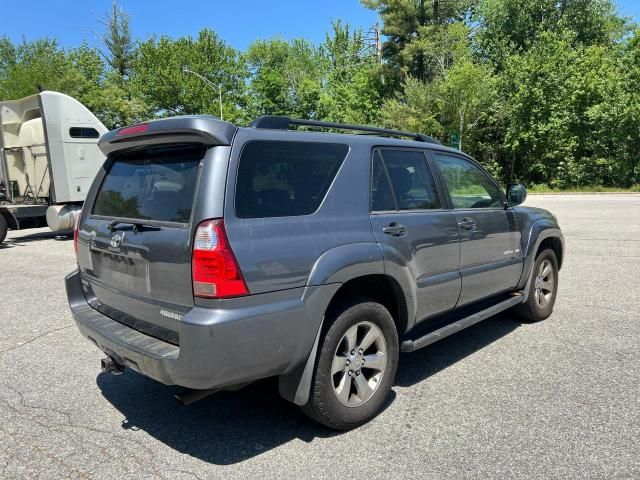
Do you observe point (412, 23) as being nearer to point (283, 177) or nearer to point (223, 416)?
point (283, 177)

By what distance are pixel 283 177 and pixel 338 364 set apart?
1.17m

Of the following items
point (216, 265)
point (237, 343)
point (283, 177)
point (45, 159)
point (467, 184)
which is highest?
point (45, 159)

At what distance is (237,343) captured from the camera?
252 cm

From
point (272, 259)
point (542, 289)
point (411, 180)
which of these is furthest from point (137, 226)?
point (542, 289)

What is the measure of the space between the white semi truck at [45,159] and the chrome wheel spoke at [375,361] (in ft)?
34.0

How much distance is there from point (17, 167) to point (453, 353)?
12670 millimetres

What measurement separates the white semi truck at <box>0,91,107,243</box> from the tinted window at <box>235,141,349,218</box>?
9.98 metres

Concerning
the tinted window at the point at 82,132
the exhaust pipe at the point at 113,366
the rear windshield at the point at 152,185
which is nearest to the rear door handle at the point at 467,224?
the rear windshield at the point at 152,185

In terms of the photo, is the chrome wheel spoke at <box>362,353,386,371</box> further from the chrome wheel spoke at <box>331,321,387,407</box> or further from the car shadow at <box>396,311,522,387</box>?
the car shadow at <box>396,311,522,387</box>

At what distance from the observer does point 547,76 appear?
106 ft

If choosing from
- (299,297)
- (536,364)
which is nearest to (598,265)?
(536,364)

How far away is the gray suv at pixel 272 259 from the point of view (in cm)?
257

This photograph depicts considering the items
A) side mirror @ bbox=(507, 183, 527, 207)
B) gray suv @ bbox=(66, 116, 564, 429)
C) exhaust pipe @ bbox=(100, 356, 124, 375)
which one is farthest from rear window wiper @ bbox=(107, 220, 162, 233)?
side mirror @ bbox=(507, 183, 527, 207)

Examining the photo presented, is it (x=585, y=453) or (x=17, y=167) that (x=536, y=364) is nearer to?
(x=585, y=453)
